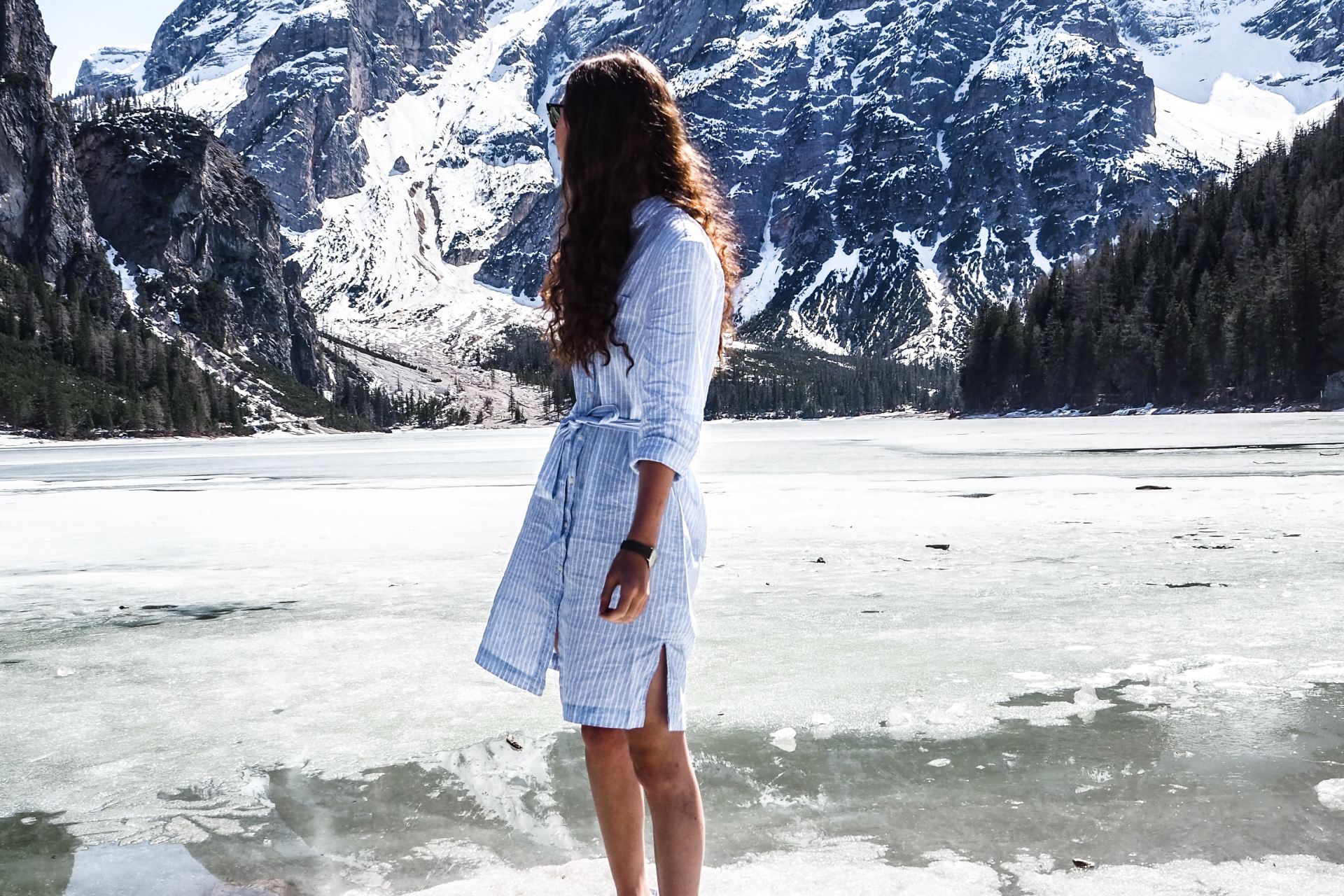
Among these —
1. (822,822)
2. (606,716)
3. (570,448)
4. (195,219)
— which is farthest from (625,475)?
(195,219)

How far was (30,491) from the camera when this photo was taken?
21141 mm

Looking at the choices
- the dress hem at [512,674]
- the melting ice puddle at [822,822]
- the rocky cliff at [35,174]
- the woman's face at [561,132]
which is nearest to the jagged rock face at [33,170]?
the rocky cliff at [35,174]

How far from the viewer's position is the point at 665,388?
7.47 ft

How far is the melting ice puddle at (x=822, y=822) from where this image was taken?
9.33 feet

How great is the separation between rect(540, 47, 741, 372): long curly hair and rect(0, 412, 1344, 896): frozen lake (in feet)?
5.46

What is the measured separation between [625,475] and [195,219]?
169 metres

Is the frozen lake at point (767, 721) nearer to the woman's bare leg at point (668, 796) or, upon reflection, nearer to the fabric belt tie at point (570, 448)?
the woman's bare leg at point (668, 796)

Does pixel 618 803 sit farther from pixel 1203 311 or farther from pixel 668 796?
pixel 1203 311

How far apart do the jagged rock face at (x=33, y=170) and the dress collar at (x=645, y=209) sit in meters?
147

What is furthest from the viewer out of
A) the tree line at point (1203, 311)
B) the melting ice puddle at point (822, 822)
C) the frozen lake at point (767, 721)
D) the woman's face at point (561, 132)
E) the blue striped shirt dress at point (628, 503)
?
the tree line at point (1203, 311)

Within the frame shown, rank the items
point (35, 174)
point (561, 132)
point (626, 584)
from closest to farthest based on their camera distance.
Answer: point (626, 584)
point (561, 132)
point (35, 174)

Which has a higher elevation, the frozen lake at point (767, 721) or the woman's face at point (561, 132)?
the woman's face at point (561, 132)

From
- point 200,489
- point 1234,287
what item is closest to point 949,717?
point 200,489

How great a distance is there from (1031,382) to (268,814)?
100592 mm
